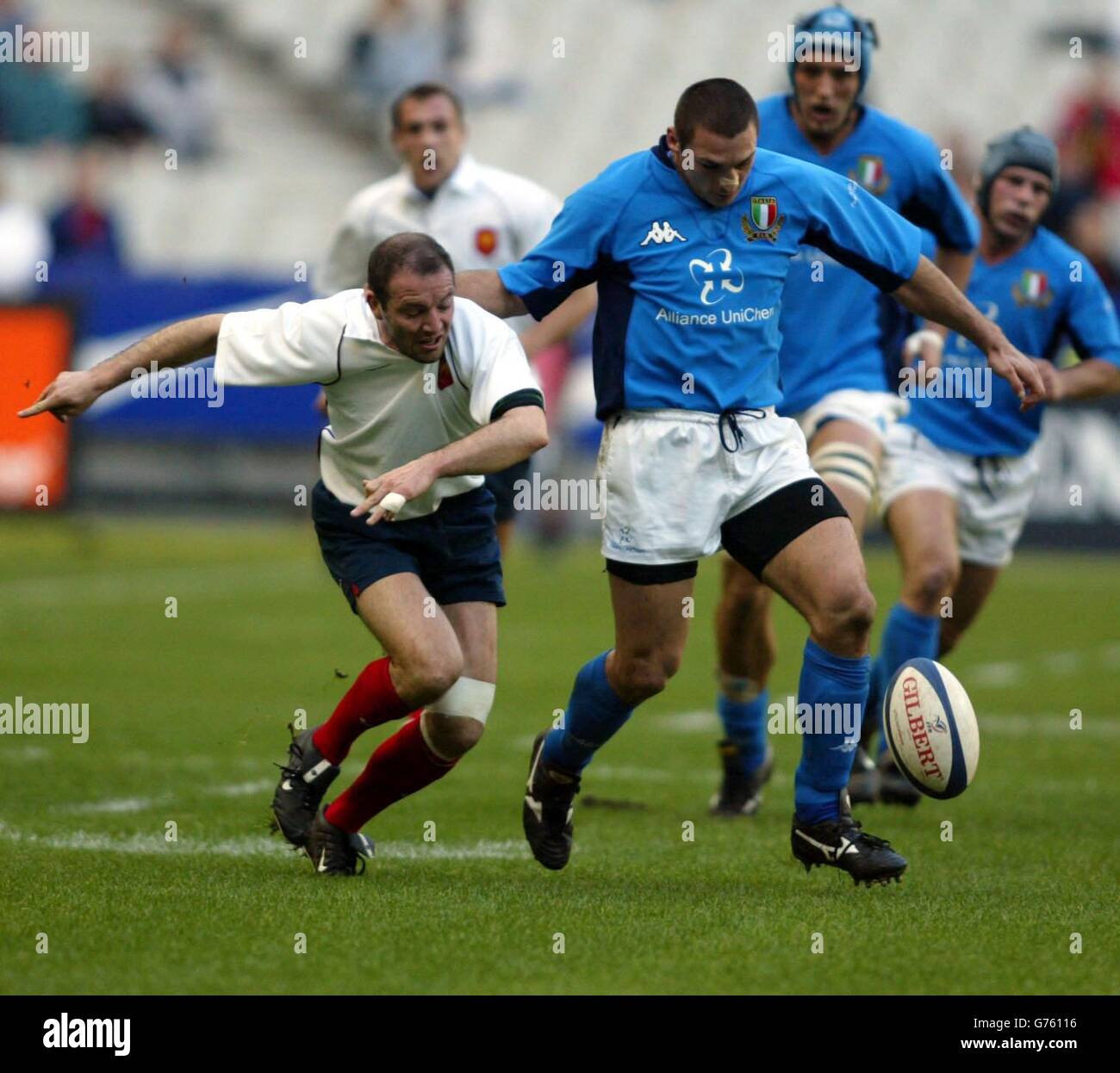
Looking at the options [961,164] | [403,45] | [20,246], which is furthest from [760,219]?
[403,45]

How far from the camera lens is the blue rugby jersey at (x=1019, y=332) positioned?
26.9 ft

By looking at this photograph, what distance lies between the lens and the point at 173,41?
73.4ft

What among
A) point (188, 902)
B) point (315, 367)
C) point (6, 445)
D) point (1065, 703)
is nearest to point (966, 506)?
point (1065, 703)

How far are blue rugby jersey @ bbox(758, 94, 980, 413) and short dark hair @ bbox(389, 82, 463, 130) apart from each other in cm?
145

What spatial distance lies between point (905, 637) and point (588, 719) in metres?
2.05

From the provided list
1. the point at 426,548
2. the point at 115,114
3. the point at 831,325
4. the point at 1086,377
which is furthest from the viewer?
the point at 115,114

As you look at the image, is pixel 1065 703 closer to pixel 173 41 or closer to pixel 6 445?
pixel 6 445

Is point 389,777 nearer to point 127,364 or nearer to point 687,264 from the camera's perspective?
point 127,364

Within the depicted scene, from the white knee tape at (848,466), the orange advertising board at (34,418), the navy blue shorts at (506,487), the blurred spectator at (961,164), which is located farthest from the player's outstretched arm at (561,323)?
the blurred spectator at (961,164)

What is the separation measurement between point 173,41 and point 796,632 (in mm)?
11858

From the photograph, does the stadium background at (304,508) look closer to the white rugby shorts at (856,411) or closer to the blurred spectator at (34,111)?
the blurred spectator at (34,111)

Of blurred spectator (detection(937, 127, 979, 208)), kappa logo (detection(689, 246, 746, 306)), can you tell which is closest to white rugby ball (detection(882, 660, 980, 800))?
kappa logo (detection(689, 246, 746, 306))

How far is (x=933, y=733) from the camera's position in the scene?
6262mm

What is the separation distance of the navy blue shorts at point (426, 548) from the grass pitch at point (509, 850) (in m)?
0.86
